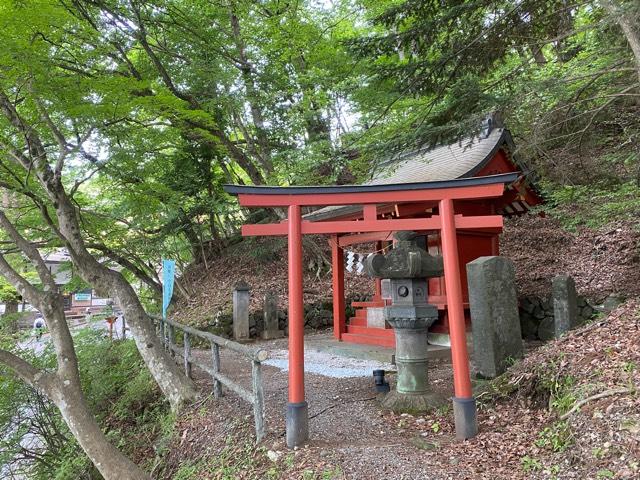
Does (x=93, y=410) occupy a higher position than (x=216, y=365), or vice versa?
(x=216, y=365)

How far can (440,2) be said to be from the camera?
22.3ft

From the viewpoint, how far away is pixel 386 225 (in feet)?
14.8

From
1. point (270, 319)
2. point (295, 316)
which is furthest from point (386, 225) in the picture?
point (270, 319)

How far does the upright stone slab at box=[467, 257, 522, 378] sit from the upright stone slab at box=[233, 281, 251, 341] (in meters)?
6.73

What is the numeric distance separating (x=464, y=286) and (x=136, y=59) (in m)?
10.4

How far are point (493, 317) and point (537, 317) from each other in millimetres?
3305

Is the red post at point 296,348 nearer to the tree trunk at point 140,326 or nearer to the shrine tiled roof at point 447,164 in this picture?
the tree trunk at point 140,326

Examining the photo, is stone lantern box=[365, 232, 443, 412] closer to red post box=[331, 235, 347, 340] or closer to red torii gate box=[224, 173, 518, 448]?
red torii gate box=[224, 173, 518, 448]

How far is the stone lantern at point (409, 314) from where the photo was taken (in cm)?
491

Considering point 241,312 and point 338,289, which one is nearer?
point 338,289

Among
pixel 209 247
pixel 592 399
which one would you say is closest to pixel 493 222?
pixel 592 399

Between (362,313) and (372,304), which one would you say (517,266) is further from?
(362,313)

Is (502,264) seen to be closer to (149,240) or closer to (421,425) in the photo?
(421,425)

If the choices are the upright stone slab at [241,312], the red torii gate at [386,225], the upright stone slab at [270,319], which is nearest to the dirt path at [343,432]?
the red torii gate at [386,225]
